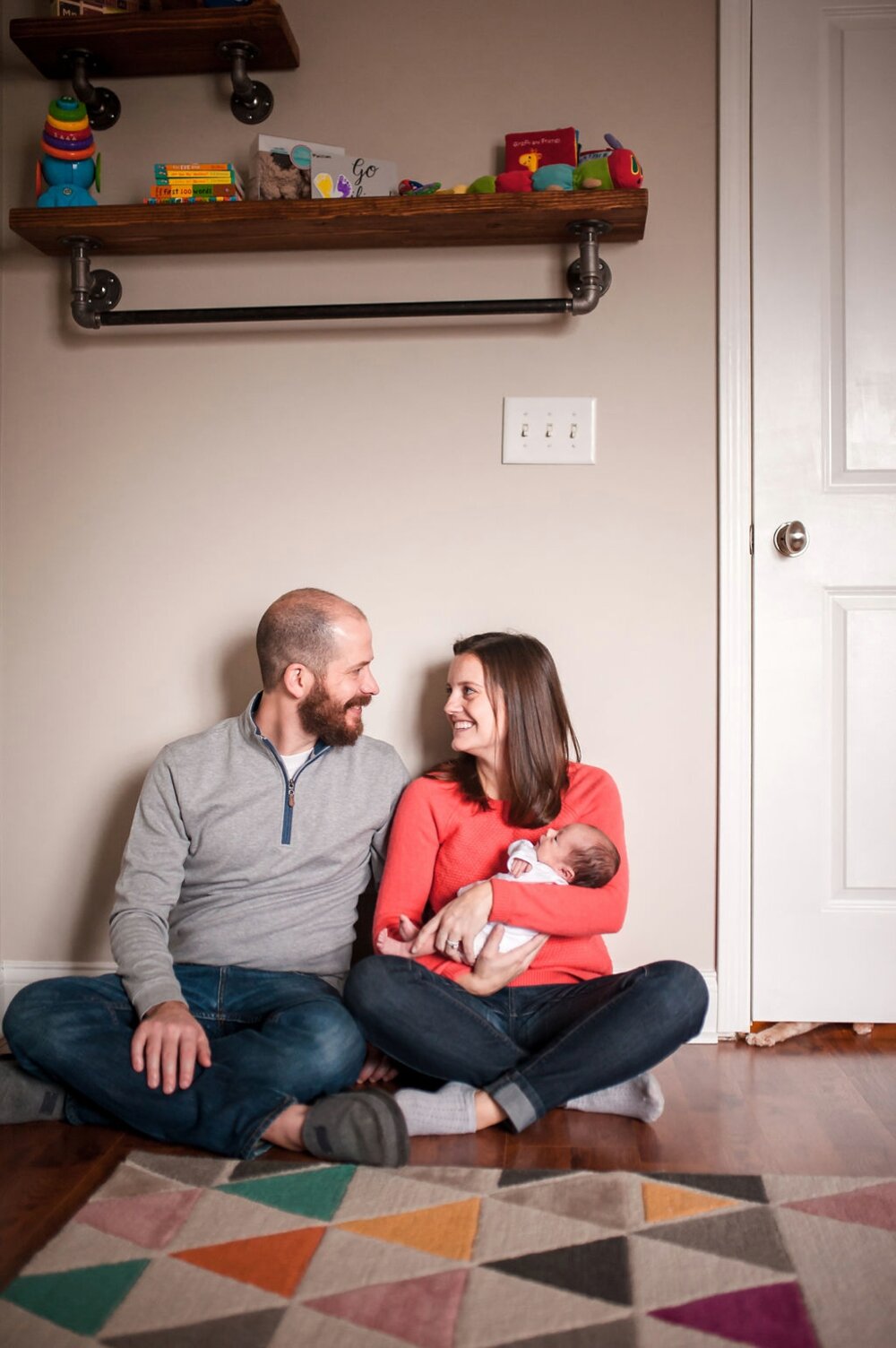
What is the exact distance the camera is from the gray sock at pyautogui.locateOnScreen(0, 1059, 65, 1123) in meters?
1.55

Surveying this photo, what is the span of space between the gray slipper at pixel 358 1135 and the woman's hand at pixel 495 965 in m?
0.29

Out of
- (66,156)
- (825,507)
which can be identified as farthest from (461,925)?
(66,156)

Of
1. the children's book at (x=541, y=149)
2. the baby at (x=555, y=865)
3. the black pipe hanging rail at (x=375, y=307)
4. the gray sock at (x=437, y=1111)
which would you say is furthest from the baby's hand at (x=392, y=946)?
the children's book at (x=541, y=149)

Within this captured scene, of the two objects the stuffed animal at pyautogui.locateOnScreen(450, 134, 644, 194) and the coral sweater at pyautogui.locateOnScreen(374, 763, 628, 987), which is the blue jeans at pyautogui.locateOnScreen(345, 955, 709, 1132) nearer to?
the coral sweater at pyautogui.locateOnScreen(374, 763, 628, 987)

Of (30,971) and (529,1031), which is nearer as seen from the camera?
(529,1031)

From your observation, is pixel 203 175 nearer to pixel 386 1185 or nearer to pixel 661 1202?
pixel 386 1185

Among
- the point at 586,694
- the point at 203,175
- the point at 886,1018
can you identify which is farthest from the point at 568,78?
the point at 886,1018

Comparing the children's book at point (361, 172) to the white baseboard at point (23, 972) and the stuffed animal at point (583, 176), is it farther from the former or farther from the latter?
the white baseboard at point (23, 972)

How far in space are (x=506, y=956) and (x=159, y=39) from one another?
5.54ft

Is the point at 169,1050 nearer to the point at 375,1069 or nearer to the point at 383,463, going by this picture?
the point at 375,1069

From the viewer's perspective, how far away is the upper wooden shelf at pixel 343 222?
1824mm

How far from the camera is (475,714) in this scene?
5.88 ft

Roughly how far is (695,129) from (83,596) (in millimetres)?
1428

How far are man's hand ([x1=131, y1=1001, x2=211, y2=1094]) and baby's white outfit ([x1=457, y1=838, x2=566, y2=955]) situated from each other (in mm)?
429
